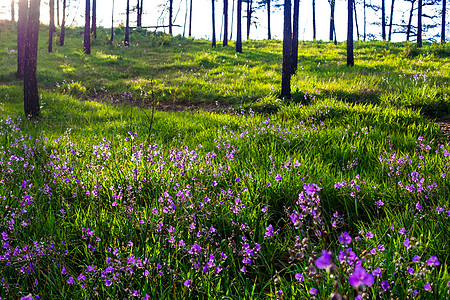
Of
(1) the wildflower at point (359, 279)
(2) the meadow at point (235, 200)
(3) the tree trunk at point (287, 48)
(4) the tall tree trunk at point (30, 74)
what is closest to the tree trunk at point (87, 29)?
(2) the meadow at point (235, 200)

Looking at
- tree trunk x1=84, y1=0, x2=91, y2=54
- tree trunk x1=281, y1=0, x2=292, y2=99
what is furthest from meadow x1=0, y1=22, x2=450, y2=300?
tree trunk x1=84, y1=0, x2=91, y2=54

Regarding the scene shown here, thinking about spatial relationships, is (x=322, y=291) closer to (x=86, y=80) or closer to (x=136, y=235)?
(x=136, y=235)

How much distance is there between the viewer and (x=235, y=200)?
2.45m

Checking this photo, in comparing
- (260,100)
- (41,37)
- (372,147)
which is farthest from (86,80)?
(41,37)

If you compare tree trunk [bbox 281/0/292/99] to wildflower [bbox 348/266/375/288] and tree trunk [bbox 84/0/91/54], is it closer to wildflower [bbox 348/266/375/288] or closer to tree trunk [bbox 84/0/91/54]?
wildflower [bbox 348/266/375/288]

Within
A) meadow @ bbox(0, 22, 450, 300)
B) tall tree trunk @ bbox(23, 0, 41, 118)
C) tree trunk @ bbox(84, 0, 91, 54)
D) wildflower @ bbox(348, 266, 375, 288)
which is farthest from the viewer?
tree trunk @ bbox(84, 0, 91, 54)

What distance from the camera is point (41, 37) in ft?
105

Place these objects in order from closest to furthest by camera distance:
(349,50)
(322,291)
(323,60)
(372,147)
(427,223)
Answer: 1. (322,291)
2. (427,223)
3. (372,147)
4. (349,50)
5. (323,60)

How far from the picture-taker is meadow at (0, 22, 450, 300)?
1.83 metres

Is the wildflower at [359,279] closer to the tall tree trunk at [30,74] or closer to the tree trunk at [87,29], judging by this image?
the tall tree trunk at [30,74]

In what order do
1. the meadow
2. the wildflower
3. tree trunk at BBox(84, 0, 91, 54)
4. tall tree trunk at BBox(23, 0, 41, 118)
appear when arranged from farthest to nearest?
tree trunk at BBox(84, 0, 91, 54) → tall tree trunk at BBox(23, 0, 41, 118) → the meadow → the wildflower

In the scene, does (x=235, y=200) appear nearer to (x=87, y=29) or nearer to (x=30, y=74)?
(x=30, y=74)

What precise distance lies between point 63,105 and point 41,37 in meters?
29.8

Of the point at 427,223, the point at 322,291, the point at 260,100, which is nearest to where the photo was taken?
the point at 322,291
